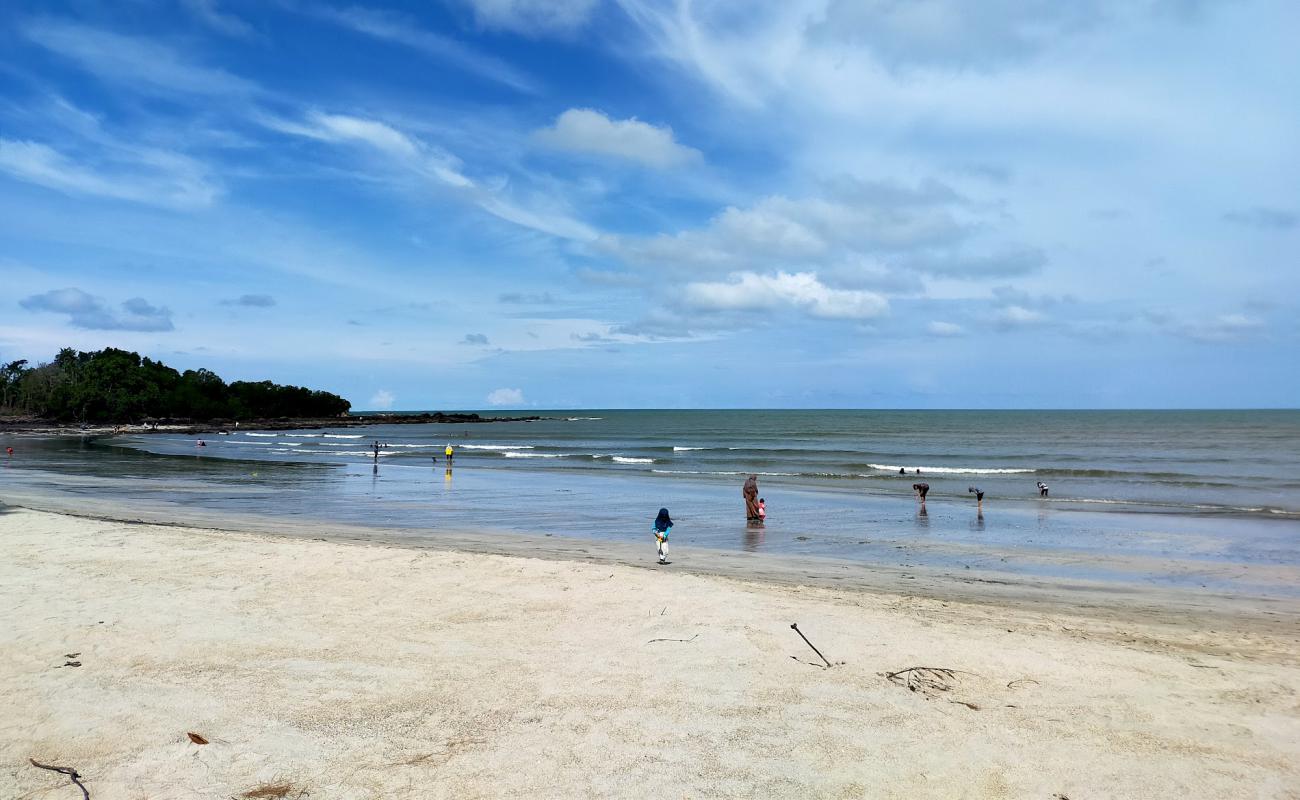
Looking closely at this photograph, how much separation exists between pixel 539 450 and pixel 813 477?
28402mm

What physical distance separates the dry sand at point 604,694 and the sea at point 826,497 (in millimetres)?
6451

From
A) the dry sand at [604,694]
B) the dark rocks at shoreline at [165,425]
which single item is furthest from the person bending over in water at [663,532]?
the dark rocks at shoreline at [165,425]

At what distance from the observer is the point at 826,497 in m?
29.4

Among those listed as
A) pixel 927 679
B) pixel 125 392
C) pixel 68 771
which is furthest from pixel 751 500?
pixel 125 392

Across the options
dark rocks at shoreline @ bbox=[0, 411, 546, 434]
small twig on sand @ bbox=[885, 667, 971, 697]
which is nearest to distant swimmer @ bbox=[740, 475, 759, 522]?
small twig on sand @ bbox=[885, 667, 971, 697]

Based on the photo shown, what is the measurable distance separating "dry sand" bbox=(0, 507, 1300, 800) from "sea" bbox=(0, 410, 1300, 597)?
6.45 meters

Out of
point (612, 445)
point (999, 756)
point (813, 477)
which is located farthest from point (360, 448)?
point (999, 756)

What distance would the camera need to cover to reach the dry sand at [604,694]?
5.43 meters

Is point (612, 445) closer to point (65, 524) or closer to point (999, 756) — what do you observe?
point (65, 524)

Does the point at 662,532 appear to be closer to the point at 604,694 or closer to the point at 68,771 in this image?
the point at 604,694

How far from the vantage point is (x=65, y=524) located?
51.7 feet

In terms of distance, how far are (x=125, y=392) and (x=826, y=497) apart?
341 feet

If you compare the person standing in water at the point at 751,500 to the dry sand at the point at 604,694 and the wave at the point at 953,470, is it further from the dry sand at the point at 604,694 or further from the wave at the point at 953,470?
the wave at the point at 953,470

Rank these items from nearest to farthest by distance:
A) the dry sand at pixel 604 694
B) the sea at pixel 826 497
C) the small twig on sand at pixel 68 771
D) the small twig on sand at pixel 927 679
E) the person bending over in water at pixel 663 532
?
the small twig on sand at pixel 68 771
the dry sand at pixel 604 694
the small twig on sand at pixel 927 679
the person bending over in water at pixel 663 532
the sea at pixel 826 497
